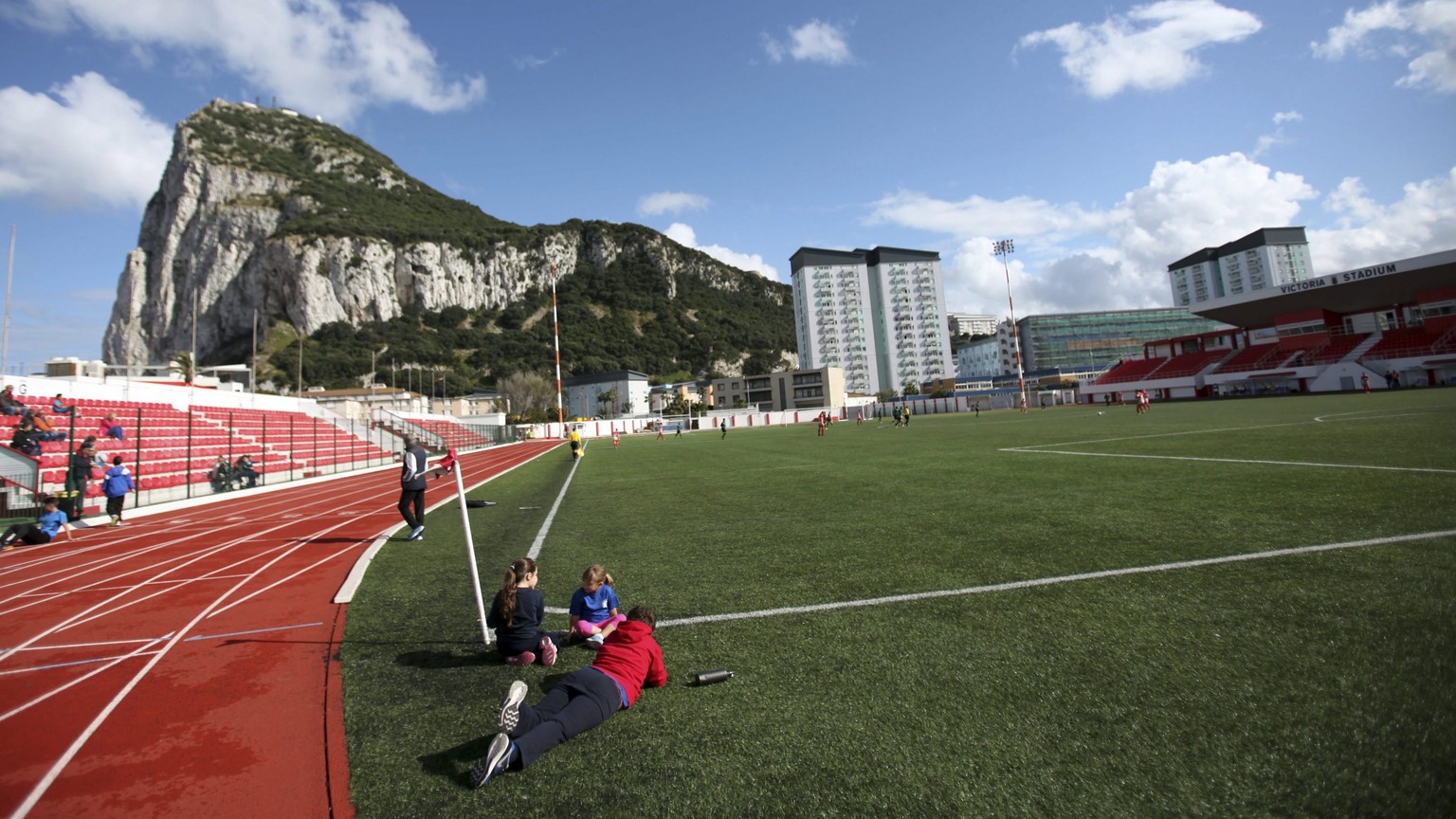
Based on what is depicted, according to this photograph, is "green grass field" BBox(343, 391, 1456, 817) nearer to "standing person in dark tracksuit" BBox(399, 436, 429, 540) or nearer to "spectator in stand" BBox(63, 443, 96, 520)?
"standing person in dark tracksuit" BBox(399, 436, 429, 540)

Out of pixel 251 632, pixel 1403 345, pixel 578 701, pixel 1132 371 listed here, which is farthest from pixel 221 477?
pixel 1132 371

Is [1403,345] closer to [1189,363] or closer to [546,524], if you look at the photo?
[1189,363]

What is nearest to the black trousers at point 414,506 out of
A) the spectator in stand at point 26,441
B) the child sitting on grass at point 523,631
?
the child sitting on grass at point 523,631

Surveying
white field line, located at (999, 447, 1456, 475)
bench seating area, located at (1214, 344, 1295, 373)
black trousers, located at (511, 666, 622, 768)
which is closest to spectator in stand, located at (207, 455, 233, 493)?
black trousers, located at (511, 666, 622, 768)

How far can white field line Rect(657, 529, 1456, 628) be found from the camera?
471cm

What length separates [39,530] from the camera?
1154 cm

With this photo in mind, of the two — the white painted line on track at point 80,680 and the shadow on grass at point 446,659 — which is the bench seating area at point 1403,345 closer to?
the shadow on grass at point 446,659

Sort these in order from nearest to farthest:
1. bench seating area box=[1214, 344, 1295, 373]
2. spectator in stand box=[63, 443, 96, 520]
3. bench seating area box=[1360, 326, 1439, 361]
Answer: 1. spectator in stand box=[63, 443, 96, 520]
2. bench seating area box=[1360, 326, 1439, 361]
3. bench seating area box=[1214, 344, 1295, 373]

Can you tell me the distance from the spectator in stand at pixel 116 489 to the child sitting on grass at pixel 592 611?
569 inches

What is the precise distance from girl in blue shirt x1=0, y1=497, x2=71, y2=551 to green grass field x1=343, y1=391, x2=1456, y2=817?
9.58 metres

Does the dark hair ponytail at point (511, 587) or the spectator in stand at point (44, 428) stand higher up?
the spectator in stand at point (44, 428)

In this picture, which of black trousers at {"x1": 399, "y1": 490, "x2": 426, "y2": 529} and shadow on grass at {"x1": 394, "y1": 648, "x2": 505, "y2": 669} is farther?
black trousers at {"x1": 399, "y1": 490, "x2": 426, "y2": 529}

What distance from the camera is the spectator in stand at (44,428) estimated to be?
15859 mm

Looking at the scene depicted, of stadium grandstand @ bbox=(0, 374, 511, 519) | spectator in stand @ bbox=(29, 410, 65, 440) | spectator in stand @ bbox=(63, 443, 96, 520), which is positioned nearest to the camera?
spectator in stand @ bbox=(63, 443, 96, 520)
